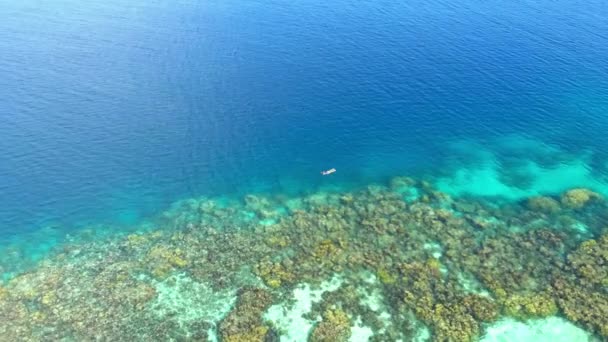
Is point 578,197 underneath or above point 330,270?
above

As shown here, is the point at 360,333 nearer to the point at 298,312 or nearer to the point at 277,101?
the point at 298,312

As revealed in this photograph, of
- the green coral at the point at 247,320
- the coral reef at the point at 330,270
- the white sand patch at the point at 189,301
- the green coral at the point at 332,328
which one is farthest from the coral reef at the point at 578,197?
the white sand patch at the point at 189,301

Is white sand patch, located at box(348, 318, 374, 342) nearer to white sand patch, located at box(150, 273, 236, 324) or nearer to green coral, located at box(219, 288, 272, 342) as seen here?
green coral, located at box(219, 288, 272, 342)

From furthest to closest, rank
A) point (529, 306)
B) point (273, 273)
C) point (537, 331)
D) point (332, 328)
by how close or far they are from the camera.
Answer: point (273, 273) → point (529, 306) → point (537, 331) → point (332, 328)

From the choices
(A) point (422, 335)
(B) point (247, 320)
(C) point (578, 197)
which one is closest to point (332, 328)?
(B) point (247, 320)

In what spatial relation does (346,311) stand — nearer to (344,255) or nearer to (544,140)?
(344,255)

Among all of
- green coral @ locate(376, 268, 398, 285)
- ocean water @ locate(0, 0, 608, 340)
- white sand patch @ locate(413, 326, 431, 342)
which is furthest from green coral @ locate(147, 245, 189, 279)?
white sand patch @ locate(413, 326, 431, 342)
